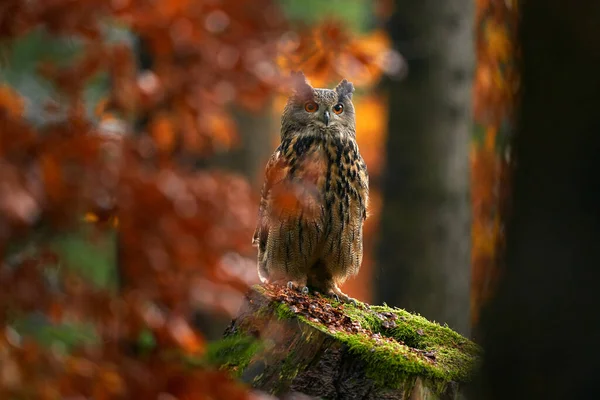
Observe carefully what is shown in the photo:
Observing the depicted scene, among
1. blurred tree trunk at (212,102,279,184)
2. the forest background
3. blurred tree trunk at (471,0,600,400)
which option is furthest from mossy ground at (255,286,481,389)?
blurred tree trunk at (212,102,279,184)

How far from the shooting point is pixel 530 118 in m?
2.61

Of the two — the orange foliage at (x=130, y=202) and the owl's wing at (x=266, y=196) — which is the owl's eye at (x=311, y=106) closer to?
the owl's wing at (x=266, y=196)

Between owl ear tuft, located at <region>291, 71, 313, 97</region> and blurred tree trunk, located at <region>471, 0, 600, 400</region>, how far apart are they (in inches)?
84.0

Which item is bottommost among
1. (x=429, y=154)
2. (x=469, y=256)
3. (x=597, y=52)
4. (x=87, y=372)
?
(x=87, y=372)

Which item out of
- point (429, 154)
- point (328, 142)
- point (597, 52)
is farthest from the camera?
point (429, 154)

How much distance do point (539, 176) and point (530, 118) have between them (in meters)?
0.17

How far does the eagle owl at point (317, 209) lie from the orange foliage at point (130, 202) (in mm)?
1287

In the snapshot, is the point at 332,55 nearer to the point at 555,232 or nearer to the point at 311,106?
the point at 311,106

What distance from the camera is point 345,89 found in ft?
20.4

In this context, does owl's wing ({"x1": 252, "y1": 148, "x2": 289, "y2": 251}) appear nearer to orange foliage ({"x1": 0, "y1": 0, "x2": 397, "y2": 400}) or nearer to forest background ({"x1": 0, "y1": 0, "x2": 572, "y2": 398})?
forest background ({"x1": 0, "y1": 0, "x2": 572, "y2": 398})

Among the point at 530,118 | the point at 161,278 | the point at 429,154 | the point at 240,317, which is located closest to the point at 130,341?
the point at 161,278

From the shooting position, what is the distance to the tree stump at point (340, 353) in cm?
415

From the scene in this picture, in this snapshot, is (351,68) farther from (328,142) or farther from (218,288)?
(218,288)

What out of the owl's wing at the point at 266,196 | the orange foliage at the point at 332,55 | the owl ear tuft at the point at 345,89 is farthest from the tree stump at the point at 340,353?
the owl ear tuft at the point at 345,89
